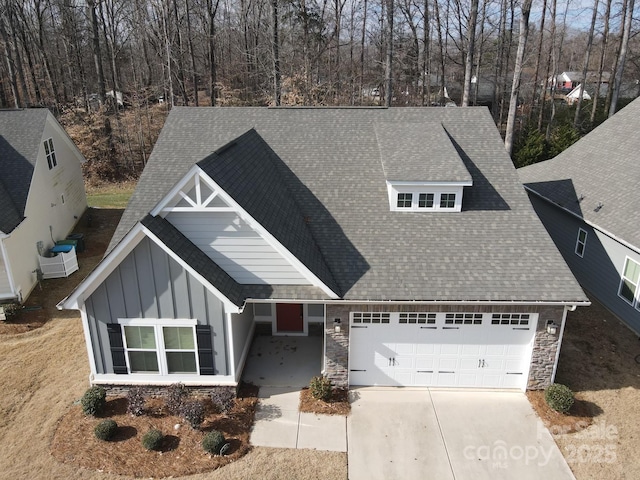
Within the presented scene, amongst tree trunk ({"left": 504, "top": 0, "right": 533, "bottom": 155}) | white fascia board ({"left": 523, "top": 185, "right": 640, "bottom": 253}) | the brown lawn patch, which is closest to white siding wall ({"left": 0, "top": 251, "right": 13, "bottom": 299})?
the brown lawn patch

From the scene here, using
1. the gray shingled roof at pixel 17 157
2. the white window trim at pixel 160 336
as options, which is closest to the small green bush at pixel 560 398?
Result: the white window trim at pixel 160 336

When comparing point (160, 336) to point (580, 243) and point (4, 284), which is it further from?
point (580, 243)

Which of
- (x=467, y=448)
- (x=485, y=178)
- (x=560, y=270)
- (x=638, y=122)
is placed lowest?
(x=467, y=448)

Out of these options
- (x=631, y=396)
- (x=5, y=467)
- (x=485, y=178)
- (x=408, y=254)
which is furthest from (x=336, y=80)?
(x=5, y=467)

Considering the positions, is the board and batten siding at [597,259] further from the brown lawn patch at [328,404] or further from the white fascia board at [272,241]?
the white fascia board at [272,241]

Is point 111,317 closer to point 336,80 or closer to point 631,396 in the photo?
point 631,396

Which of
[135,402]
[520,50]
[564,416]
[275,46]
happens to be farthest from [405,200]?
[275,46]
